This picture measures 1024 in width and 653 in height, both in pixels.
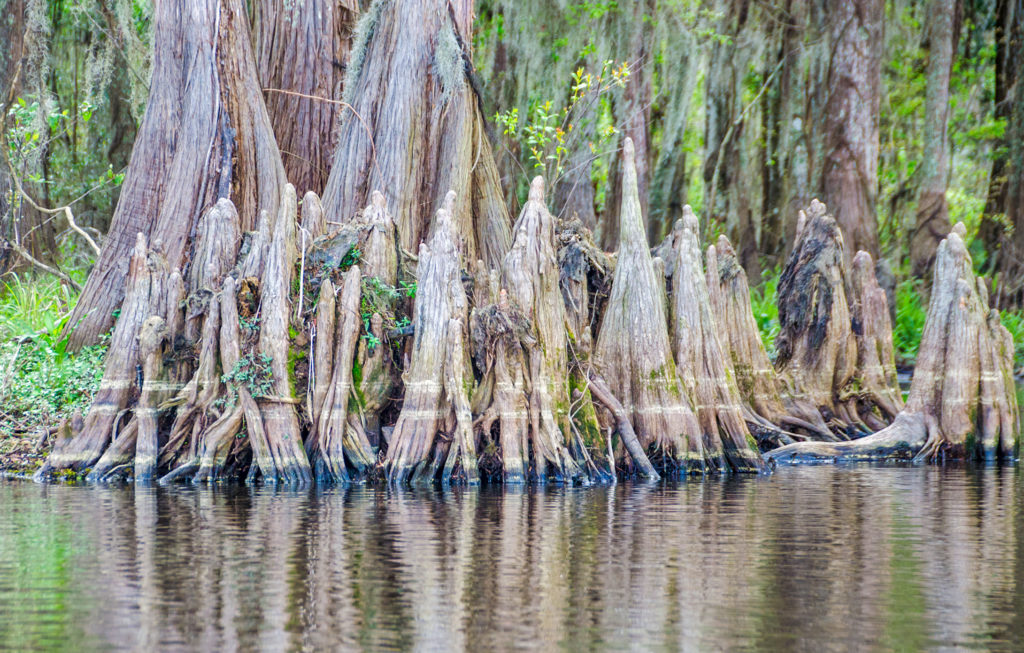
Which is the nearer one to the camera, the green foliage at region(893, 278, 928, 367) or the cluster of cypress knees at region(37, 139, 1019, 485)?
the cluster of cypress knees at region(37, 139, 1019, 485)

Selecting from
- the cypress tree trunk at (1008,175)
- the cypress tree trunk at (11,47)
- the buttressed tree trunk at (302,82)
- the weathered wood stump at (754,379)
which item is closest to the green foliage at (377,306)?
the buttressed tree trunk at (302,82)

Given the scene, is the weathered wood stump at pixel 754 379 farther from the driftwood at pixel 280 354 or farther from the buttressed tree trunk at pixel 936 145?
the buttressed tree trunk at pixel 936 145

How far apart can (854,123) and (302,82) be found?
9377 mm

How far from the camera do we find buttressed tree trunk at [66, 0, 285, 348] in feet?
45.5

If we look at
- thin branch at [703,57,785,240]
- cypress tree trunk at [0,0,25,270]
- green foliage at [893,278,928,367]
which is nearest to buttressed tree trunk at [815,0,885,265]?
green foliage at [893,278,928,367]

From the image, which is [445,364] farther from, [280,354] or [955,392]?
[955,392]

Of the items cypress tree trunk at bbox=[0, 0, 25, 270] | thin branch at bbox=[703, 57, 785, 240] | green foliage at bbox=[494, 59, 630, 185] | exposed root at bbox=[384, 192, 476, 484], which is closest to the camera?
exposed root at bbox=[384, 192, 476, 484]

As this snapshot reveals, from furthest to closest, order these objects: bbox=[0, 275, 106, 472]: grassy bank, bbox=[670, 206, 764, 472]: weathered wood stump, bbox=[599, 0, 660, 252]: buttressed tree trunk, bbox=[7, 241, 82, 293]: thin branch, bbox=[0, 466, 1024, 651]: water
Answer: bbox=[599, 0, 660, 252]: buttressed tree trunk < bbox=[7, 241, 82, 293]: thin branch < bbox=[0, 275, 106, 472]: grassy bank < bbox=[670, 206, 764, 472]: weathered wood stump < bbox=[0, 466, 1024, 651]: water

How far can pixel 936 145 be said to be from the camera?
21.9 metres

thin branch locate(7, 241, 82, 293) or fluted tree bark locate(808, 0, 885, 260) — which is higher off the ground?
fluted tree bark locate(808, 0, 885, 260)

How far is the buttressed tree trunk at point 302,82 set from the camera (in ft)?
51.4

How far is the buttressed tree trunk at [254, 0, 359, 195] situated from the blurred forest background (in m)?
0.06

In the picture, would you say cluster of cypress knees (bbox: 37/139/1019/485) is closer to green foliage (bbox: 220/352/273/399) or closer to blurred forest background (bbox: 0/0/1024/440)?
green foliage (bbox: 220/352/273/399)

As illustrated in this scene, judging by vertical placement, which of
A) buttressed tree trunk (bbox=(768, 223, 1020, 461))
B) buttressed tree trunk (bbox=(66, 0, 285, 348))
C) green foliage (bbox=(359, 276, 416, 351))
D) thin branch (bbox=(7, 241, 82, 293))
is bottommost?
buttressed tree trunk (bbox=(768, 223, 1020, 461))
